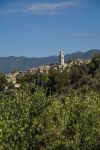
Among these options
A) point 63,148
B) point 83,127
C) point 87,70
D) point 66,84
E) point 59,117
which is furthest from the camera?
point 87,70

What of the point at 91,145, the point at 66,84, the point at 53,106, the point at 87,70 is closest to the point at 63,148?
the point at 91,145

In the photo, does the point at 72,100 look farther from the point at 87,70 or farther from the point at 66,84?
the point at 87,70

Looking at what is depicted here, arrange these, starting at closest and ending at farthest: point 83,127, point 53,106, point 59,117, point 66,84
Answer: point 83,127
point 59,117
point 53,106
point 66,84

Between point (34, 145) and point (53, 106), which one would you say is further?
point (53, 106)

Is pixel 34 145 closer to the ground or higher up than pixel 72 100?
closer to the ground

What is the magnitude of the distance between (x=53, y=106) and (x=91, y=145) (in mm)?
8395

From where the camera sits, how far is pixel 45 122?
3744cm

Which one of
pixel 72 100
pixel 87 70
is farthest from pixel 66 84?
pixel 72 100

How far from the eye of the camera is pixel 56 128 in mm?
35469

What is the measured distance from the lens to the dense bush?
32.6 metres

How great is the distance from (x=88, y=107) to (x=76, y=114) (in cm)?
111

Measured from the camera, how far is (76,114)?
37219 mm

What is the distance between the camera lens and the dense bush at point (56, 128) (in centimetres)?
3259

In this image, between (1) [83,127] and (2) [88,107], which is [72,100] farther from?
(1) [83,127]
